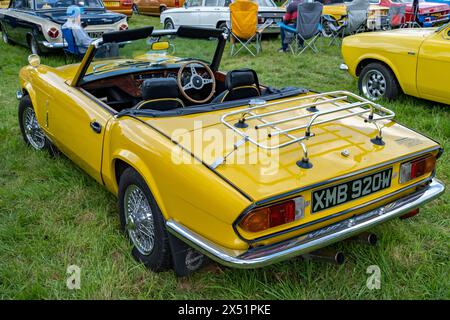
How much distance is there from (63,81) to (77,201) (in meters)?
1.00

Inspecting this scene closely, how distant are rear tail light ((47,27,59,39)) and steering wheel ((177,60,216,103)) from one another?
565 centimetres

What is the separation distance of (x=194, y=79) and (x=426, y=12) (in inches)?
440

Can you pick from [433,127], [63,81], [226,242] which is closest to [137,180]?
[226,242]

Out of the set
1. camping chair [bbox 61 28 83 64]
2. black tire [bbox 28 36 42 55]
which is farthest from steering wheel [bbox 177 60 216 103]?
black tire [bbox 28 36 42 55]

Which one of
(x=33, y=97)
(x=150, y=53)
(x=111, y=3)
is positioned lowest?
(x=33, y=97)

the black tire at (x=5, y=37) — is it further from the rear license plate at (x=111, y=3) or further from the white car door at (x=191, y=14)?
the white car door at (x=191, y=14)

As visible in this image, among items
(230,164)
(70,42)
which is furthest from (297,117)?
(70,42)

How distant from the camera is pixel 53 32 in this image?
27.5 feet

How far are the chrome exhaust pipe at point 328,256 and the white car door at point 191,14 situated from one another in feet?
34.1

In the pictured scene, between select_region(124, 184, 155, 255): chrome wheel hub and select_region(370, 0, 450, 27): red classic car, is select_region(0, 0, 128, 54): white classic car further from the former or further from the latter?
select_region(370, 0, 450, 27): red classic car

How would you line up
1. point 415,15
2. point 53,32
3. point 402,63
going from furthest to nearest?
1. point 415,15
2. point 53,32
3. point 402,63

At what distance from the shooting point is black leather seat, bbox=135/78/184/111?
3.06 meters

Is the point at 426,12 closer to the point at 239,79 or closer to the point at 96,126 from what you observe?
the point at 239,79

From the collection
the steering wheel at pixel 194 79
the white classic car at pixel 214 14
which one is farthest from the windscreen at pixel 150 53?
the white classic car at pixel 214 14
